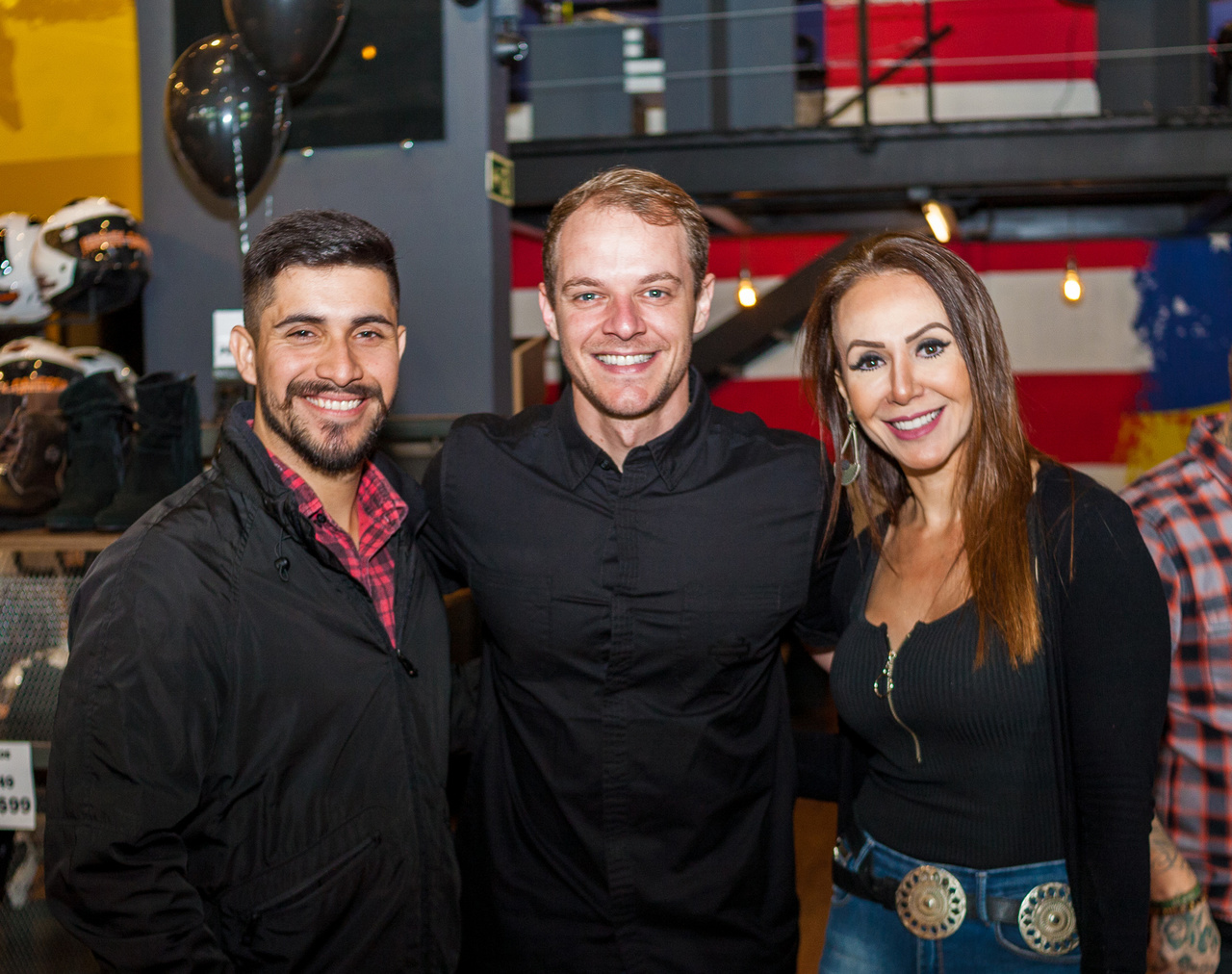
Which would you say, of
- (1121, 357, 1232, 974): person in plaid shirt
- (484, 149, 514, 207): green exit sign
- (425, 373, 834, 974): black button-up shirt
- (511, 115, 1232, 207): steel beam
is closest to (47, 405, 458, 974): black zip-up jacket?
(425, 373, 834, 974): black button-up shirt

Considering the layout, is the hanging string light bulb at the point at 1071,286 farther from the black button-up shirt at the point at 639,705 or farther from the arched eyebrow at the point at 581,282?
the arched eyebrow at the point at 581,282

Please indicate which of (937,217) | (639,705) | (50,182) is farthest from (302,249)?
(937,217)

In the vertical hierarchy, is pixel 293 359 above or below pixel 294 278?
below

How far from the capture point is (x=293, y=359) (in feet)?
4.79

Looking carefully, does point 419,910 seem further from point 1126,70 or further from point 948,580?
point 1126,70

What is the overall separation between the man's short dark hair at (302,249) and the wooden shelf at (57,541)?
2.99 ft

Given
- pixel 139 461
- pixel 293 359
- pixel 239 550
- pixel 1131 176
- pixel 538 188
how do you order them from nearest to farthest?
pixel 239 550, pixel 293 359, pixel 139 461, pixel 1131 176, pixel 538 188

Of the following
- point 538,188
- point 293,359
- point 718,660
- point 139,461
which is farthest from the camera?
point 538,188

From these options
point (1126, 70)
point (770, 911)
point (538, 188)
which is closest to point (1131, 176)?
point (1126, 70)

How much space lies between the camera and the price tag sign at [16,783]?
1.81 metres

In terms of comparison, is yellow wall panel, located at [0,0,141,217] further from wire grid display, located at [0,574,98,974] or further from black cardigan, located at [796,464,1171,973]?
black cardigan, located at [796,464,1171,973]

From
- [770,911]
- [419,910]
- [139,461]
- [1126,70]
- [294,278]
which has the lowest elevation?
[770,911]

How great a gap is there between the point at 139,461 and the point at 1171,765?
6.99 ft

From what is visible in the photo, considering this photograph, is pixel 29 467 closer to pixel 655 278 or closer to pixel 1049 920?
pixel 655 278
